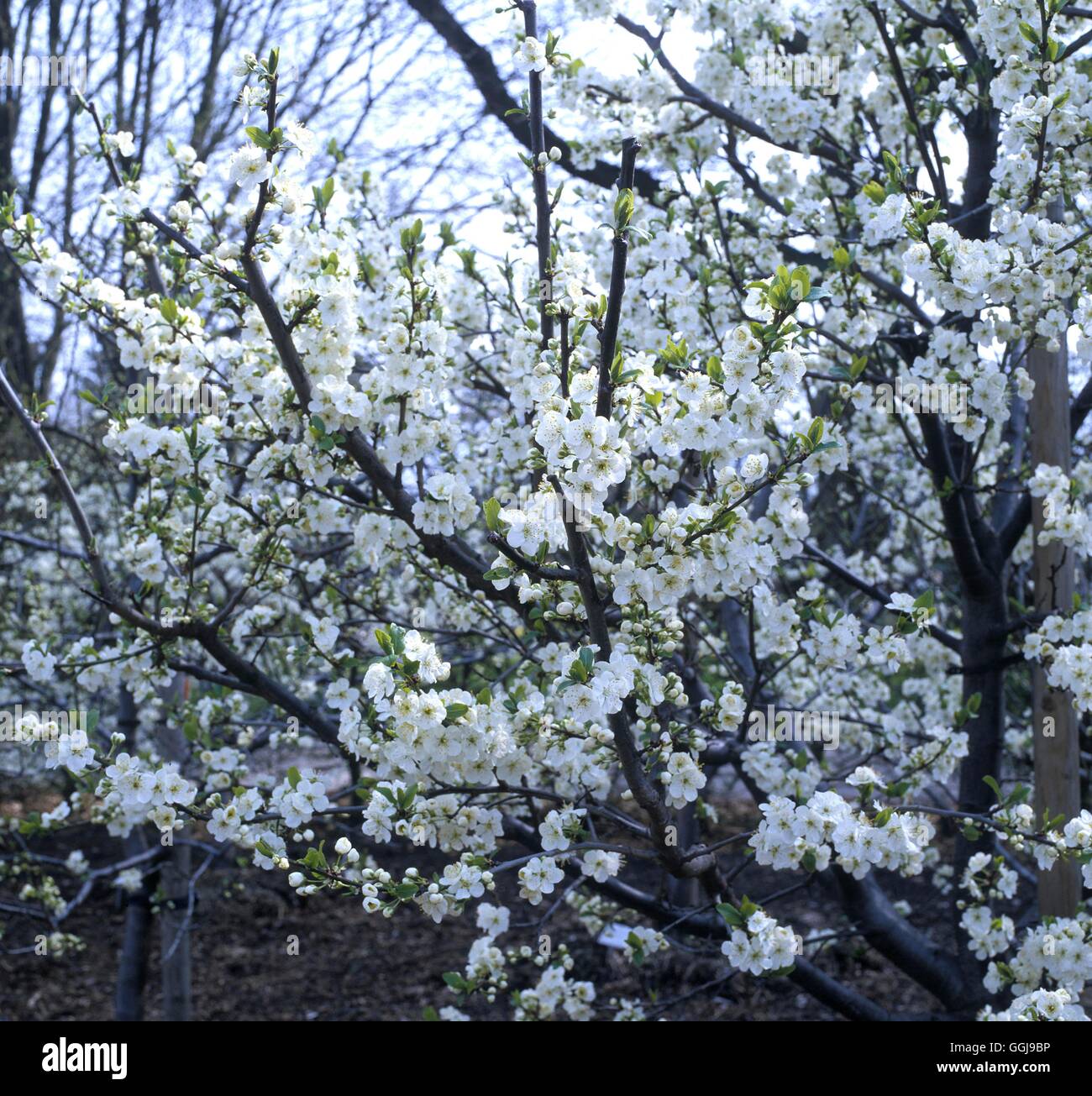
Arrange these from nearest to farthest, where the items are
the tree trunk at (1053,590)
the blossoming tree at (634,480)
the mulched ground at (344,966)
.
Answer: the blossoming tree at (634,480) → the tree trunk at (1053,590) → the mulched ground at (344,966)

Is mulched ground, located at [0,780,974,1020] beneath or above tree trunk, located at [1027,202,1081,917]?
beneath

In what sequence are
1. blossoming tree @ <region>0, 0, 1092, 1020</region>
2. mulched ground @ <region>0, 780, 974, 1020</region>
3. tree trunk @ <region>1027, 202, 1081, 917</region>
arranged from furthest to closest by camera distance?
mulched ground @ <region>0, 780, 974, 1020</region>, tree trunk @ <region>1027, 202, 1081, 917</region>, blossoming tree @ <region>0, 0, 1092, 1020</region>

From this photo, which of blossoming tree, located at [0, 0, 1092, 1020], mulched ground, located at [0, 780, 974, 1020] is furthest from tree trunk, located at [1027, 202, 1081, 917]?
mulched ground, located at [0, 780, 974, 1020]

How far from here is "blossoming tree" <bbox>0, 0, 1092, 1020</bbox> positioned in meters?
2.04

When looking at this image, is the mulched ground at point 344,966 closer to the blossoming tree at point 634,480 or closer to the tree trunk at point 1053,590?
the blossoming tree at point 634,480

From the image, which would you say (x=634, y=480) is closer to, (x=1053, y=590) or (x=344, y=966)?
(x=1053, y=590)

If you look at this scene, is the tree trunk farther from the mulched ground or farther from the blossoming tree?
the mulched ground

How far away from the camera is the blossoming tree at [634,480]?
6.71 feet

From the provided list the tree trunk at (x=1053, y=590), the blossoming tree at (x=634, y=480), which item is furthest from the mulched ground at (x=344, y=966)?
the tree trunk at (x=1053, y=590)

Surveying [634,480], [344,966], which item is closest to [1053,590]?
[634,480]

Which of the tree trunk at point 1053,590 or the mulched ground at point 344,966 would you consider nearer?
the tree trunk at point 1053,590

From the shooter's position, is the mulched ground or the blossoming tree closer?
the blossoming tree

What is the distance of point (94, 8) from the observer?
670cm
